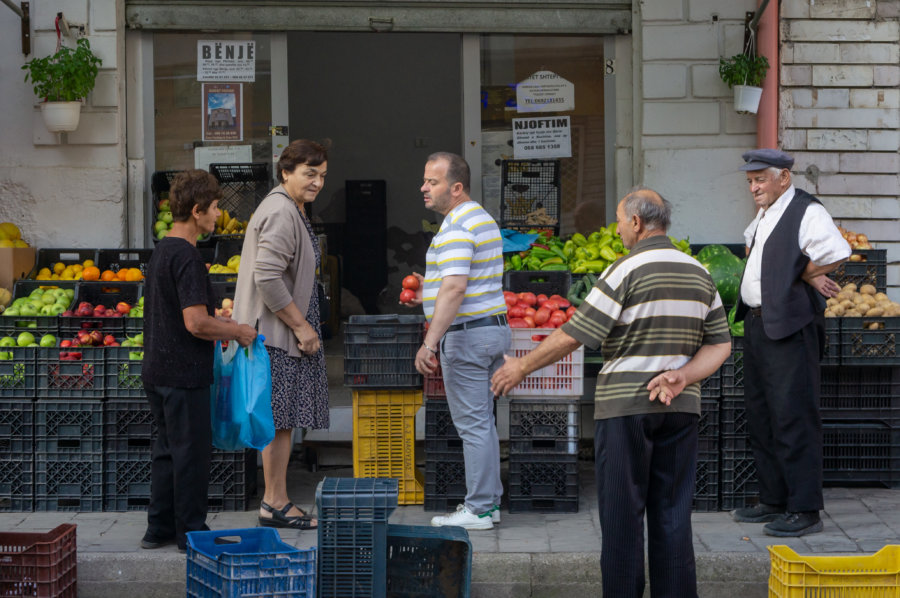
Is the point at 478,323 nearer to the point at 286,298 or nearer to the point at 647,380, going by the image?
the point at 286,298

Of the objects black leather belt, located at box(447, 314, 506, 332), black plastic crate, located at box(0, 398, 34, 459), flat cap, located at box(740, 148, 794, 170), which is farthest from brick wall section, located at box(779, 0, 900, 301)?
black plastic crate, located at box(0, 398, 34, 459)

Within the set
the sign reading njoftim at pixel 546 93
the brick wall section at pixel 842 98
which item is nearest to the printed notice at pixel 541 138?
the sign reading njoftim at pixel 546 93

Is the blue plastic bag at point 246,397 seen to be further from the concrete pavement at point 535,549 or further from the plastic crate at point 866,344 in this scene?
the plastic crate at point 866,344

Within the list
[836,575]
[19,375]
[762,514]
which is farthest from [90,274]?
[836,575]

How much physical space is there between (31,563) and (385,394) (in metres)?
2.28

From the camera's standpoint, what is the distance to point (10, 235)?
27.1 ft

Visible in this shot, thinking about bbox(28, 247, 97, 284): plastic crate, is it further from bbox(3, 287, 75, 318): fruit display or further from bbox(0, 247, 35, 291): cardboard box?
bbox(3, 287, 75, 318): fruit display

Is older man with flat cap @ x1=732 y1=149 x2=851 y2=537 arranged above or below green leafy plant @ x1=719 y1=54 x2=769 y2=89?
below

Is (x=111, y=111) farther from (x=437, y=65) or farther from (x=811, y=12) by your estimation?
(x=437, y=65)

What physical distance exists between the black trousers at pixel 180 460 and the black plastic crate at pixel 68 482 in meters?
0.95

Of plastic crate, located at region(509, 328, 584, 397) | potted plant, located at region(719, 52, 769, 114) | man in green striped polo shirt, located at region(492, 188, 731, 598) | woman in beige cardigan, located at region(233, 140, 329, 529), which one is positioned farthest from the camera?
potted plant, located at region(719, 52, 769, 114)

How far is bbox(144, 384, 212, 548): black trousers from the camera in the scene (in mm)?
5707

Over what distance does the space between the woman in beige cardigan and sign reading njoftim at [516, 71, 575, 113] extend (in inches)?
133

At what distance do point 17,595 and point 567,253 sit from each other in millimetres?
4572
